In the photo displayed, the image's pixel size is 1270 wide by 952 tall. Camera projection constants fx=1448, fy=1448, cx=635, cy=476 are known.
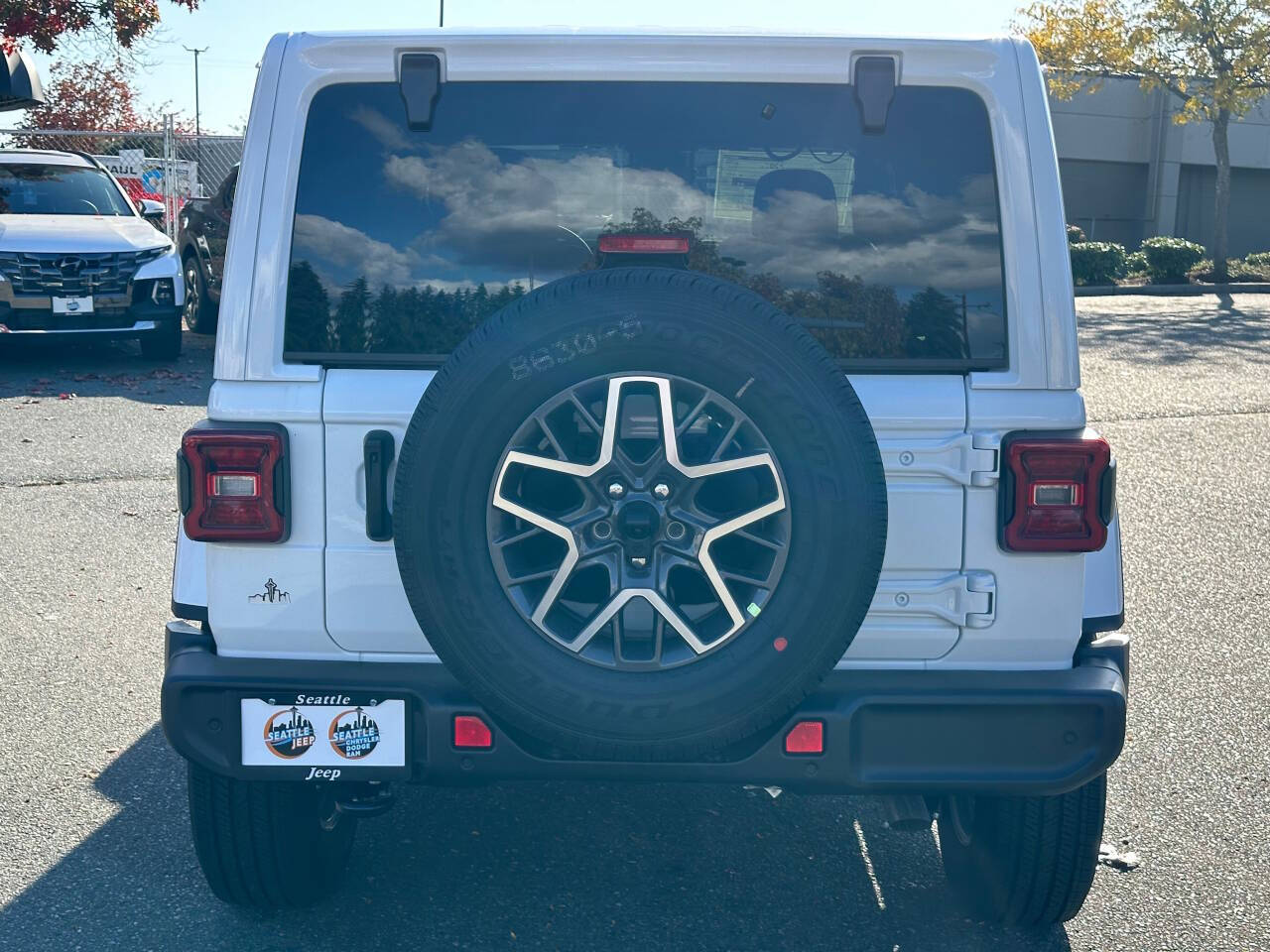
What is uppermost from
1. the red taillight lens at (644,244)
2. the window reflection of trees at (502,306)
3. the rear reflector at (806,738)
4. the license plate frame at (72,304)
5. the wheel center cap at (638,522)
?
the red taillight lens at (644,244)

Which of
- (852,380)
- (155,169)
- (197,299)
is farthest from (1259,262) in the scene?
(852,380)

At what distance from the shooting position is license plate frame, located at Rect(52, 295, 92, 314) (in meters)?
11.9

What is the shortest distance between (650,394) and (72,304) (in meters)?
10.4

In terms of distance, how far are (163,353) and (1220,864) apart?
36.1 ft

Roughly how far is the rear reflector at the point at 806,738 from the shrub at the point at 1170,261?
26.9 meters

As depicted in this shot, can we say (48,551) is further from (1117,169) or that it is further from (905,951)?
(1117,169)

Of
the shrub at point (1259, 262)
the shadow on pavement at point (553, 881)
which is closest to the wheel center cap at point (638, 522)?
the shadow on pavement at point (553, 881)

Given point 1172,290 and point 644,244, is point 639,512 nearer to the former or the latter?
point 644,244

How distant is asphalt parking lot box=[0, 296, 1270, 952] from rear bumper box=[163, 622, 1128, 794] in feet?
2.05

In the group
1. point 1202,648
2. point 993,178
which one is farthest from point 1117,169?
point 993,178

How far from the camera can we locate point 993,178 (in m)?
3.05

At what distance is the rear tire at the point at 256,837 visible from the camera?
3271 millimetres

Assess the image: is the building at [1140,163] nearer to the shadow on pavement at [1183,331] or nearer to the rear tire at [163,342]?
the shadow on pavement at [1183,331]

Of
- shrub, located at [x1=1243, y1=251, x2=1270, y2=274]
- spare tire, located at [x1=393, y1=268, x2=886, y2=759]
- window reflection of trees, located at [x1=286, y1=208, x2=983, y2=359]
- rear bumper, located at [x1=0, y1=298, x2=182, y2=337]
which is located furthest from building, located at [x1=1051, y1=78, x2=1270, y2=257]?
spare tire, located at [x1=393, y1=268, x2=886, y2=759]
